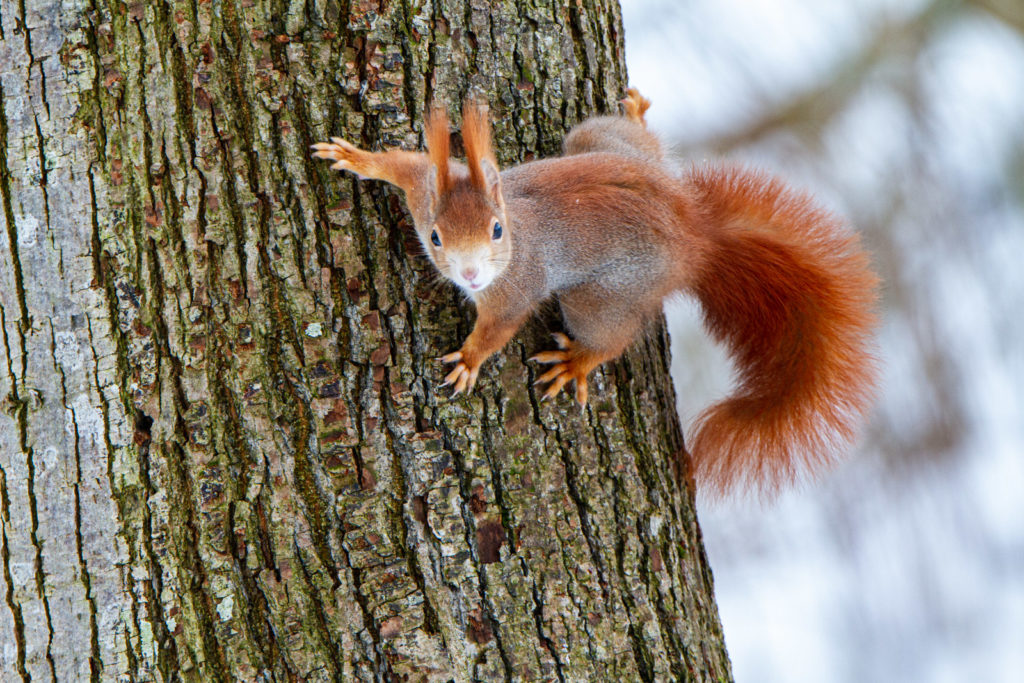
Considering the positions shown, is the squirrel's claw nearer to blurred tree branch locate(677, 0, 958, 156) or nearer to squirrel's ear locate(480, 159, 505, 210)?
squirrel's ear locate(480, 159, 505, 210)

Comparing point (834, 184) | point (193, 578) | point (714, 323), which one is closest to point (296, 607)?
point (193, 578)

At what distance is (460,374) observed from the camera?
126 cm

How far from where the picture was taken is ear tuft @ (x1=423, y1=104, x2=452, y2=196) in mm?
1238

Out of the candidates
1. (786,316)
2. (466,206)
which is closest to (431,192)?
(466,206)

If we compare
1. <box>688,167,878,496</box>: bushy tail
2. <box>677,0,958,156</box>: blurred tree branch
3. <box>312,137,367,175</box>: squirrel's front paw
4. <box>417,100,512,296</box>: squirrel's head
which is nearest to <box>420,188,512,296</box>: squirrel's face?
<box>417,100,512,296</box>: squirrel's head

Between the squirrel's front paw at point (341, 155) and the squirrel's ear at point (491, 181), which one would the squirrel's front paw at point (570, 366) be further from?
the squirrel's front paw at point (341, 155)

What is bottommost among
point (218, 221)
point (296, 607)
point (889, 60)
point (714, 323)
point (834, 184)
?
point (296, 607)

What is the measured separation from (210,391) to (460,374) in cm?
33

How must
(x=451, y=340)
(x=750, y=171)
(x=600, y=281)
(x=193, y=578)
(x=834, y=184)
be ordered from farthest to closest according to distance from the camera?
1. (x=834, y=184)
2. (x=750, y=171)
3. (x=600, y=281)
4. (x=451, y=340)
5. (x=193, y=578)

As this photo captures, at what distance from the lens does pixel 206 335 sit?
47.1 inches

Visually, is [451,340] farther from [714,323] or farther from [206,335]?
[714,323]

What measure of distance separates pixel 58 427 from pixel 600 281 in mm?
836

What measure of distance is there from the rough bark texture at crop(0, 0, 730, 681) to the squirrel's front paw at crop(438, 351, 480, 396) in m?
0.03

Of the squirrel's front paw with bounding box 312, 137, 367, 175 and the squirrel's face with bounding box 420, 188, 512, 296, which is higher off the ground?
the squirrel's front paw with bounding box 312, 137, 367, 175
